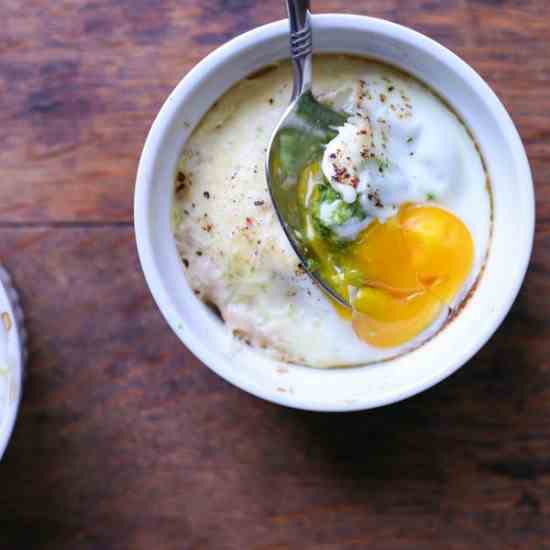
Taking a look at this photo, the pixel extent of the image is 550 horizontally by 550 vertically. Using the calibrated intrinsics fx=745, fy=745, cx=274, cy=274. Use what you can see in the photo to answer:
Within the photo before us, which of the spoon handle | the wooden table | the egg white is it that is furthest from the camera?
the wooden table

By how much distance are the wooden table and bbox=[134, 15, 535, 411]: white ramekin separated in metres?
0.16

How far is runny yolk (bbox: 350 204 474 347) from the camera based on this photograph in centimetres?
115

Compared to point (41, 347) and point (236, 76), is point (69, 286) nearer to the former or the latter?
point (41, 347)

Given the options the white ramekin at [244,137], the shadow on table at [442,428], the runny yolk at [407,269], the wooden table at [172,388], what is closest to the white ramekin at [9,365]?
the wooden table at [172,388]

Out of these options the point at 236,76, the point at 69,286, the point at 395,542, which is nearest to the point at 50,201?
the point at 69,286

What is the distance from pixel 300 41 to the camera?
1.08 m

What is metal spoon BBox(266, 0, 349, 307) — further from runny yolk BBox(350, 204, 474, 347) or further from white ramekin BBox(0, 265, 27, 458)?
white ramekin BBox(0, 265, 27, 458)

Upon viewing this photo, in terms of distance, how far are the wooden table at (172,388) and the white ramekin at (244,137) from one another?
0.53 ft

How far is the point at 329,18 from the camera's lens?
109 cm

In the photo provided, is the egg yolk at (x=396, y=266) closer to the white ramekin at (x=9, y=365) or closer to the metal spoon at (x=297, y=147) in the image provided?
the metal spoon at (x=297, y=147)

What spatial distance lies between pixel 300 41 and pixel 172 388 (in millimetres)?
633

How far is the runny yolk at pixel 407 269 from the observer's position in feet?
3.76

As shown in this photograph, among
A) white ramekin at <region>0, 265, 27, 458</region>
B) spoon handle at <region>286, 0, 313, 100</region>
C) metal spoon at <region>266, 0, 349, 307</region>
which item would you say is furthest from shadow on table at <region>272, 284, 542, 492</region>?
spoon handle at <region>286, 0, 313, 100</region>

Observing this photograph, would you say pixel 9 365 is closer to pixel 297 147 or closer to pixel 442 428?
pixel 297 147
